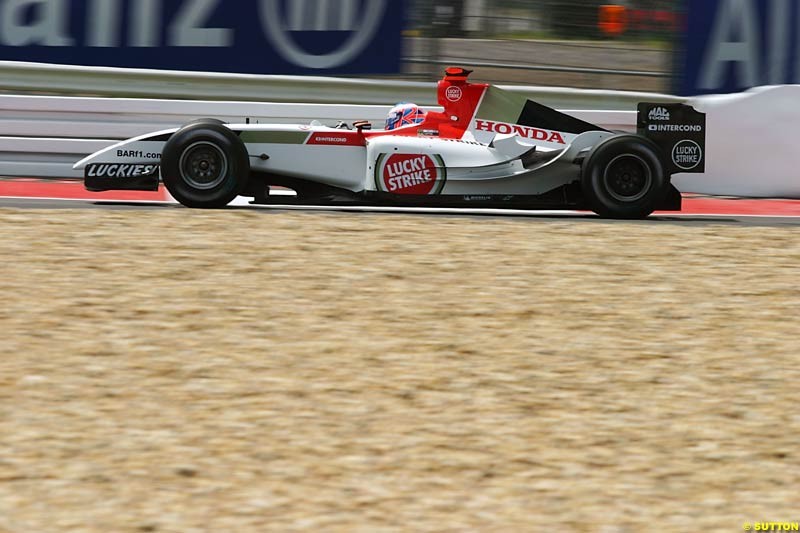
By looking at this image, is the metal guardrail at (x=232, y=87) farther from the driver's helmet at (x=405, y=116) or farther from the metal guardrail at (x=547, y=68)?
the driver's helmet at (x=405, y=116)

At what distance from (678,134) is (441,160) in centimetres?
175

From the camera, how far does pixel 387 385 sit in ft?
14.1

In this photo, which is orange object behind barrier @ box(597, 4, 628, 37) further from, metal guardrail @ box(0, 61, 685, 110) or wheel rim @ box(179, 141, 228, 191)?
wheel rim @ box(179, 141, 228, 191)

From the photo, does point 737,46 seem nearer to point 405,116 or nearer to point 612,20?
point 612,20

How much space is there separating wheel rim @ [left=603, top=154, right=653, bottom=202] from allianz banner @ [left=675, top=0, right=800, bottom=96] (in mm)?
2434

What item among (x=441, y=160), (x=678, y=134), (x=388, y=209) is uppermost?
(x=678, y=134)

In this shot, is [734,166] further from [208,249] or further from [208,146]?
[208,249]

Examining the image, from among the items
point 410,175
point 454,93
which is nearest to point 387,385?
point 410,175

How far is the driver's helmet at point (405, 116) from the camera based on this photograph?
796 cm

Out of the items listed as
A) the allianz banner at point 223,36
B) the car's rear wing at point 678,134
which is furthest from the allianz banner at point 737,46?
the allianz banner at point 223,36

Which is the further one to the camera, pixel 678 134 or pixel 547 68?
pixel 547 68

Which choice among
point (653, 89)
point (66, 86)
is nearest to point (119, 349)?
point (66, 86)

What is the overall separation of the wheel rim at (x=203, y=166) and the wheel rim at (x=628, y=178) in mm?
2671

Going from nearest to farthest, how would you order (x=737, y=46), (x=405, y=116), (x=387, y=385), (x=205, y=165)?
(x=387, y=385) → (x=205, y=165) → (x=405, y=116) → (x=737, y=46)
